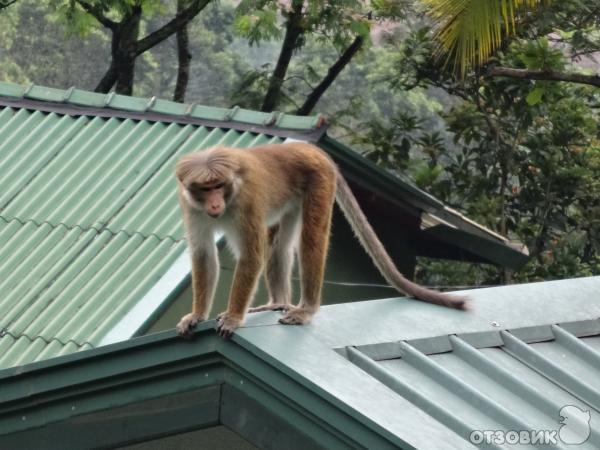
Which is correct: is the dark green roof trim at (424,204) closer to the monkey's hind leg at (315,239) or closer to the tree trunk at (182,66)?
the monkey's hind leg at (315,239)

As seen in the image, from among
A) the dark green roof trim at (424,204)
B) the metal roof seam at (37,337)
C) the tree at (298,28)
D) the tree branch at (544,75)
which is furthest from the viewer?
the tree at (298,28)

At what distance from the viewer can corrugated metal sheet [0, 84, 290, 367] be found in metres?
9.46

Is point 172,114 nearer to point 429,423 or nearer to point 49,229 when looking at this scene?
point 49,229

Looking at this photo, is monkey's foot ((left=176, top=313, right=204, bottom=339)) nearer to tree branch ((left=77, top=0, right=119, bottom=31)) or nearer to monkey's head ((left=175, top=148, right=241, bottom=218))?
monkey's head ((left=175, top=148, right=241, bottom=218))

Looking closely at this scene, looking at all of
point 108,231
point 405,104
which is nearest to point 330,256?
point 108,231

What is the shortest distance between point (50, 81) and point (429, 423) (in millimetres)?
29387

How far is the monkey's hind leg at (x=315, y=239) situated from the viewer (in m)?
7.04

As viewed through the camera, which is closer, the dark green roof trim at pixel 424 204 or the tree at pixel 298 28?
the dark green roof trim at pixel 424 204

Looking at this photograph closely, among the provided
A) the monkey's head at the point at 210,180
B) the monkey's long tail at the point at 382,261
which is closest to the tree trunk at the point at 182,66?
the monkey's long tail at the point at 382,261

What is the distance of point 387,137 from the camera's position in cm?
1727

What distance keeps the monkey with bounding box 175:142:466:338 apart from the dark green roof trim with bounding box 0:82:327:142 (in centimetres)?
298

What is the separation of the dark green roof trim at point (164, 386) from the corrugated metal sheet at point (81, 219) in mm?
3548

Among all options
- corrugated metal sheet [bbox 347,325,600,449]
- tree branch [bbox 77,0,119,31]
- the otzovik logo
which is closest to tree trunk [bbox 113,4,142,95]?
tree branch [bbox 77,0,119,31]

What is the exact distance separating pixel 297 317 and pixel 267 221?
4.74ft
